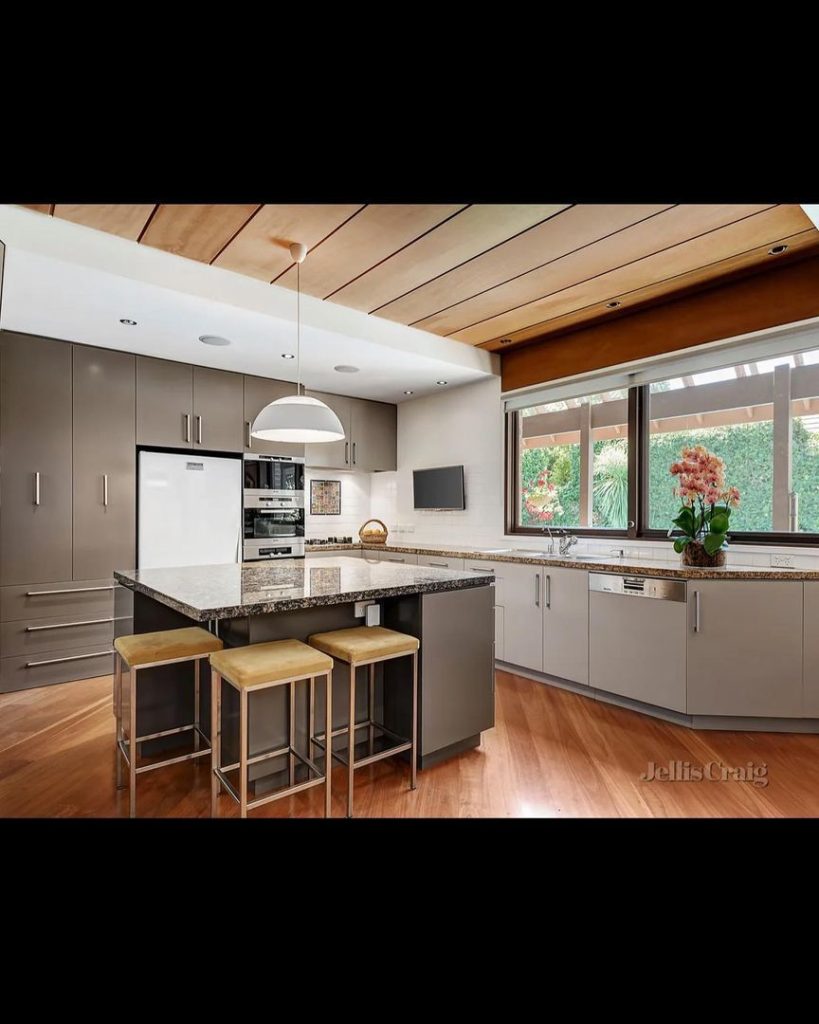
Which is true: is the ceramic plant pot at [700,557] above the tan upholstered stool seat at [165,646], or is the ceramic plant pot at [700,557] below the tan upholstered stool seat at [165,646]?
above

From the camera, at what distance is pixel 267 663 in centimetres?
174

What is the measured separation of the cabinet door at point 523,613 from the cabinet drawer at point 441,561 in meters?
0.37

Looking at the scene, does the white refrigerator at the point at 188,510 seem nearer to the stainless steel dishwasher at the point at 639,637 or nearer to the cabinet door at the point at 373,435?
the cabinet door at the point at 373,435

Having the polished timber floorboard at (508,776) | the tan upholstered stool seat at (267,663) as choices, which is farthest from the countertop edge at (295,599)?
the polished timber floorboard at (508,776)

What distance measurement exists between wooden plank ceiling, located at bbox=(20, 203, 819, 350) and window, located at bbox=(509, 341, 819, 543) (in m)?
0.62

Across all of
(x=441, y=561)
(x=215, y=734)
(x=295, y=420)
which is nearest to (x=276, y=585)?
(x=215, y=734)

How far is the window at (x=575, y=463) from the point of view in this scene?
148 inches

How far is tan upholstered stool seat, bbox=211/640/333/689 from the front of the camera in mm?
1679

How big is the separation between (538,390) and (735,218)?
6.18ft

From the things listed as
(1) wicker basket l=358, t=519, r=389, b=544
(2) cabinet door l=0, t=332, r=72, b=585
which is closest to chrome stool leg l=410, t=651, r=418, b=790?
(2) cabinet door l=0, t=332, r=72, b=585

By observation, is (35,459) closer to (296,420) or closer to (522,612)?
(296,420)

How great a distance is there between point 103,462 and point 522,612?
3064mm

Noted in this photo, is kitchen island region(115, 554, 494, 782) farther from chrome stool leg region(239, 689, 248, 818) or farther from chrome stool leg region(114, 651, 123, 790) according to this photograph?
chrome stool leg region(239, 689, 248, 818)
